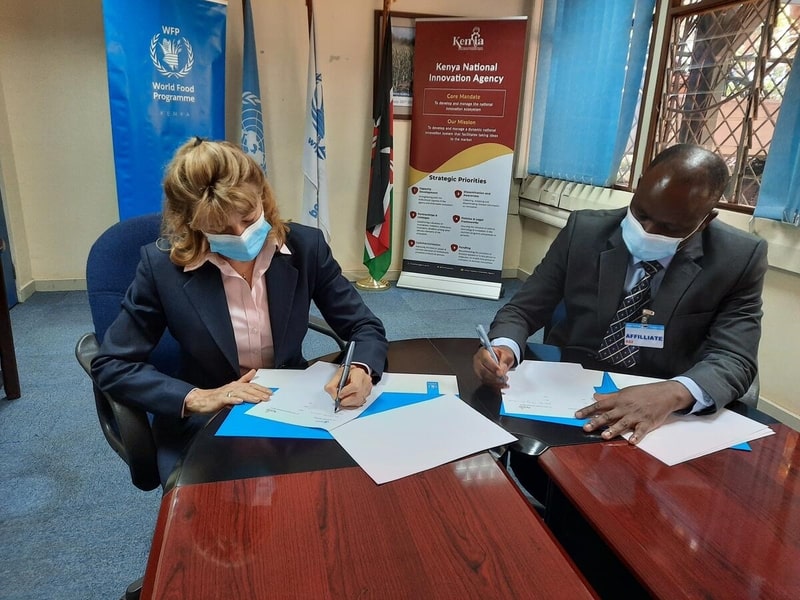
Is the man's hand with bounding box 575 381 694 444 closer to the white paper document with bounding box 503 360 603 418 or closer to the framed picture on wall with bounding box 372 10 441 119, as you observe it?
the white paper document with bounding box 503 360 603 418

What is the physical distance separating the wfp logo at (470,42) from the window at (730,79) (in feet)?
4.34

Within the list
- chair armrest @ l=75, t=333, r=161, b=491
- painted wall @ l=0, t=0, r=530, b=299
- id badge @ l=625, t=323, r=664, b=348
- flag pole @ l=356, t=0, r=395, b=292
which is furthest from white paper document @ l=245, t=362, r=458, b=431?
painted wall @ l=0, t=0, r=530, b=299

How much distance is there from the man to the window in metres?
1.67

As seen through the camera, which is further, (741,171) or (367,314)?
(741,171)

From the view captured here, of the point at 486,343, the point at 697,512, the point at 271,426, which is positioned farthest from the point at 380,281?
the point at 697,512

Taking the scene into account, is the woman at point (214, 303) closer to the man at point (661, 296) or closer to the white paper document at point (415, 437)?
the white paper document at point (415, 437)

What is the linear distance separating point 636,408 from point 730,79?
2504 mm

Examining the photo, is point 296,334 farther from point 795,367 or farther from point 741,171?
point 741,171

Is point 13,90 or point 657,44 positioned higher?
point 657,44

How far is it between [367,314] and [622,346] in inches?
26.6

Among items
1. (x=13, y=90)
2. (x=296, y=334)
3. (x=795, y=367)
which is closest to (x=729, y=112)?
(x=795, y=367)

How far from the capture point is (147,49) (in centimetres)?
311

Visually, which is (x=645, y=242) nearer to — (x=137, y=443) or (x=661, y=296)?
(x=661, y=296)

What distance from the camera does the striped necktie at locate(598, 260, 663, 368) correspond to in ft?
4.41
